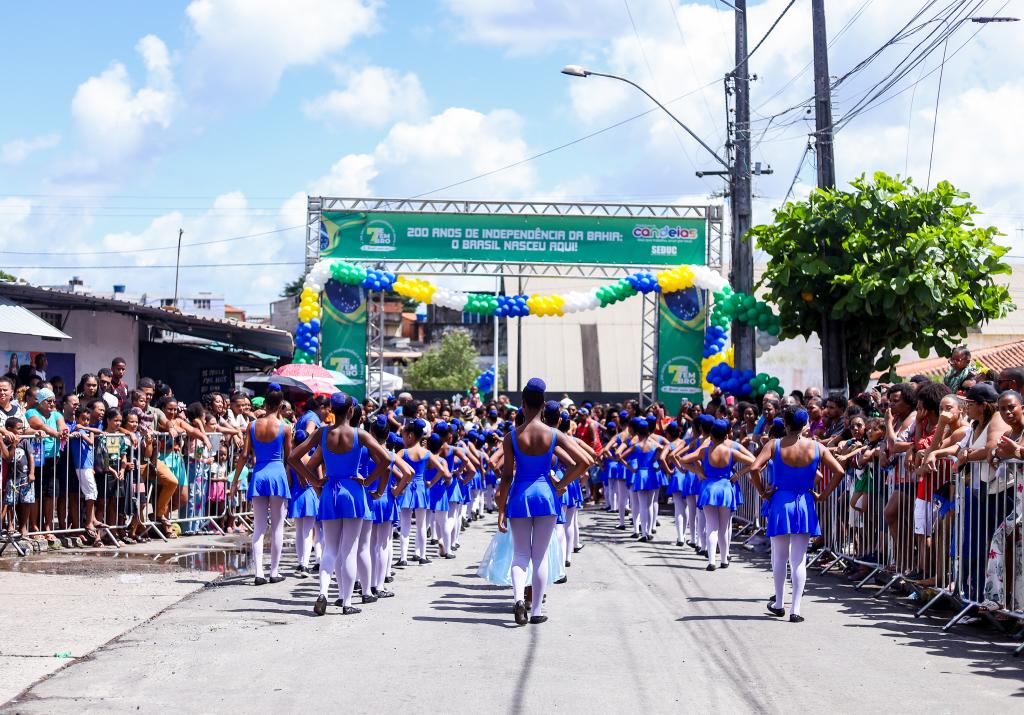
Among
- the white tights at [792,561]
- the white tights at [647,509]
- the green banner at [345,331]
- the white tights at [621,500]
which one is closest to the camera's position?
the white tights at [792,561]

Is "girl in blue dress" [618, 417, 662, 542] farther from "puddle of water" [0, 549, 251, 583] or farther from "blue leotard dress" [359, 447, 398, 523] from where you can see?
"blue leotard dress" [359, 447, 398, 523]

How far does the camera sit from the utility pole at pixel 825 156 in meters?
19.9

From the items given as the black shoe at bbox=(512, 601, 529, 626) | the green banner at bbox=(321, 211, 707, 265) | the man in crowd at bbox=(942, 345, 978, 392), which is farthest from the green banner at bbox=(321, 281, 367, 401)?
the black shoe at bbox=(512, 601, 529, 626)

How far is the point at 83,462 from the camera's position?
47.6 feet

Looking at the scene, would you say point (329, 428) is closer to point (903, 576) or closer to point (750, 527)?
point (903, 576)

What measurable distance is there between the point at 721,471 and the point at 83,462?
7380mm

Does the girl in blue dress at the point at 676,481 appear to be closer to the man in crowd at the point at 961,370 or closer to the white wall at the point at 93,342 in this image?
the man in crowd at the point at 961,370

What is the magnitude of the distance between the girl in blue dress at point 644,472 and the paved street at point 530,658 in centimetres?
519

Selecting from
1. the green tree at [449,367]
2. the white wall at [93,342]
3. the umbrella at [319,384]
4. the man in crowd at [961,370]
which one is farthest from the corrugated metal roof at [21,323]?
the green tree at [449,367]

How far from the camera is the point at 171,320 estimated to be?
27281 mm

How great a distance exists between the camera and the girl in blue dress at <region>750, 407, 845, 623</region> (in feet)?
33.9

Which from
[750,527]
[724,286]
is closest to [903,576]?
[750,527]

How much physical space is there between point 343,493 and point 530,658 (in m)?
2.59

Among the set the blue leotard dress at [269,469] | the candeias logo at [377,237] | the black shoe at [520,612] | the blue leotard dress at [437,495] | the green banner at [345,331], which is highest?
the candeias logo at [377,237]
